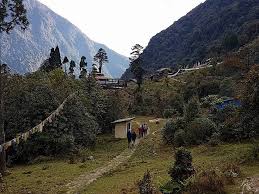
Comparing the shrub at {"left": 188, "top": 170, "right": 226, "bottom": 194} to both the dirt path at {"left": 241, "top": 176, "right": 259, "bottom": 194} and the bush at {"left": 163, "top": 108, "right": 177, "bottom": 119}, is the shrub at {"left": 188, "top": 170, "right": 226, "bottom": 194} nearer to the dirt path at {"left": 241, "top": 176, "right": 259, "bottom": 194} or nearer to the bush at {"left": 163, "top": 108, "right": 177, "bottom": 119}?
the dirt path at {"left": 241, "top": 176, "right": 259, "bottom": 194}

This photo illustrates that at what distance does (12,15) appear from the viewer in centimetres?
2906

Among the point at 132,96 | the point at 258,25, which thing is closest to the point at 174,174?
the point at 132,96

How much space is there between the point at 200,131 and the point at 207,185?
53.3 ft

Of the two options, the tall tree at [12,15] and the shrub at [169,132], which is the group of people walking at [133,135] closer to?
the shrub at [169,132]

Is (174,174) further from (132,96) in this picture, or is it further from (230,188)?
(132,96)

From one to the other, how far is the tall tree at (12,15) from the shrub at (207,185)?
58.9ft

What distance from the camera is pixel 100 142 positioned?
147ft

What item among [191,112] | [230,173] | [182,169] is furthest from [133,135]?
[230,173]

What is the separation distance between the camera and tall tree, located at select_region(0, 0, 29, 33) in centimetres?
2788

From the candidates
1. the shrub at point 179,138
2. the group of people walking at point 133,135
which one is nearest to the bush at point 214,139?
the shrub at point 179,138

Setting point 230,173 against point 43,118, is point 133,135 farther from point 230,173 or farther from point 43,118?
point 230,173

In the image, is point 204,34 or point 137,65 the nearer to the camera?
point 137,65

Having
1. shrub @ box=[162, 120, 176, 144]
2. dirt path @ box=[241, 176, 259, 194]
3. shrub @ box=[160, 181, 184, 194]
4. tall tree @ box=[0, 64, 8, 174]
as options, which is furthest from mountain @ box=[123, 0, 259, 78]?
shrub @ box=[160, 181, 184, 194]

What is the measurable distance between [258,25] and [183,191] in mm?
114327
